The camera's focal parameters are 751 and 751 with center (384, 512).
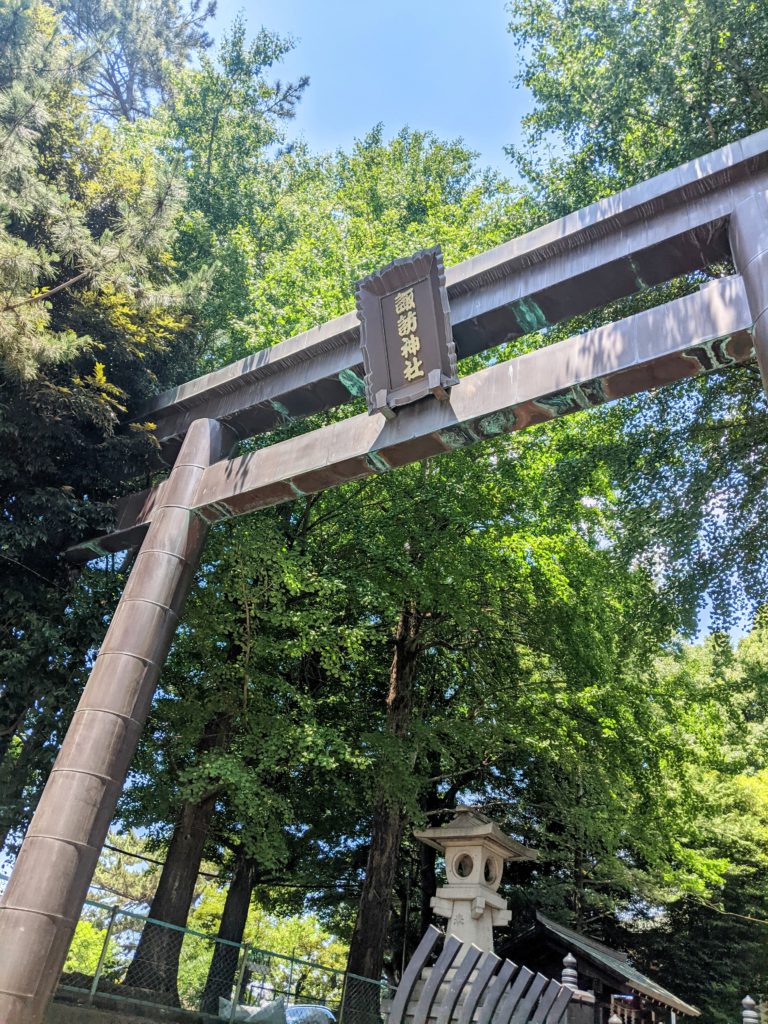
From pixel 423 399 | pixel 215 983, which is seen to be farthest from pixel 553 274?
pixel 215 983

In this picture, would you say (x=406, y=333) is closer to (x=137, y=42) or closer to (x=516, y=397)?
(x=516, y=397)

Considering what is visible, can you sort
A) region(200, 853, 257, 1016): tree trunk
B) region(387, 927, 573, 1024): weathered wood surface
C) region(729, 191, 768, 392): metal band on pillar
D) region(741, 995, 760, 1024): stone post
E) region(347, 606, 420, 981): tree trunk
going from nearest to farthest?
region(387, 927, 573, 1024): weathered wood surface < region(729, 191, 768, 392): metal band on pillar < region(741, 995, 760, 1024): stone post < region(200, 853, 257, 1016): tree trunk < region(347, 606, 420, 981): tree trunk

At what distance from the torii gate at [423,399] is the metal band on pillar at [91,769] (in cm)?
1

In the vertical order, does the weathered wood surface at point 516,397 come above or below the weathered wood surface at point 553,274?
below

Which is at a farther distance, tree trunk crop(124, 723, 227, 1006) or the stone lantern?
tree trunk crop(124, 723, 227, 1006)

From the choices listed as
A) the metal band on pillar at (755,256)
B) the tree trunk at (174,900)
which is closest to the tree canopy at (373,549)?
the tree trunk at (174,900)

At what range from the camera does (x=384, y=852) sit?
12.0 meters

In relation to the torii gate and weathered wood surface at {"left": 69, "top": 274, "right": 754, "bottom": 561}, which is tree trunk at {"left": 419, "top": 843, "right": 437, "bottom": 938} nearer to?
the torii gate

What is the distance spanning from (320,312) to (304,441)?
5451 mm

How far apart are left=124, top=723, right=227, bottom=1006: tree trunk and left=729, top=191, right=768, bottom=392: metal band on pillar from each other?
8.82 m

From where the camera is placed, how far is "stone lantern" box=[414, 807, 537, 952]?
8.96 m

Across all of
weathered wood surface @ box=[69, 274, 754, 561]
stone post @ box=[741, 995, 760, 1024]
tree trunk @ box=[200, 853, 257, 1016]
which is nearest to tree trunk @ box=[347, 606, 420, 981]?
tree trunk @ box=[200, 853, 257, 1016]

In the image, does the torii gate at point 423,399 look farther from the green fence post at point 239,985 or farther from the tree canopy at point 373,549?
the green fence post at point 239,985

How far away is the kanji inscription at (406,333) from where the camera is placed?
591 centimetres
